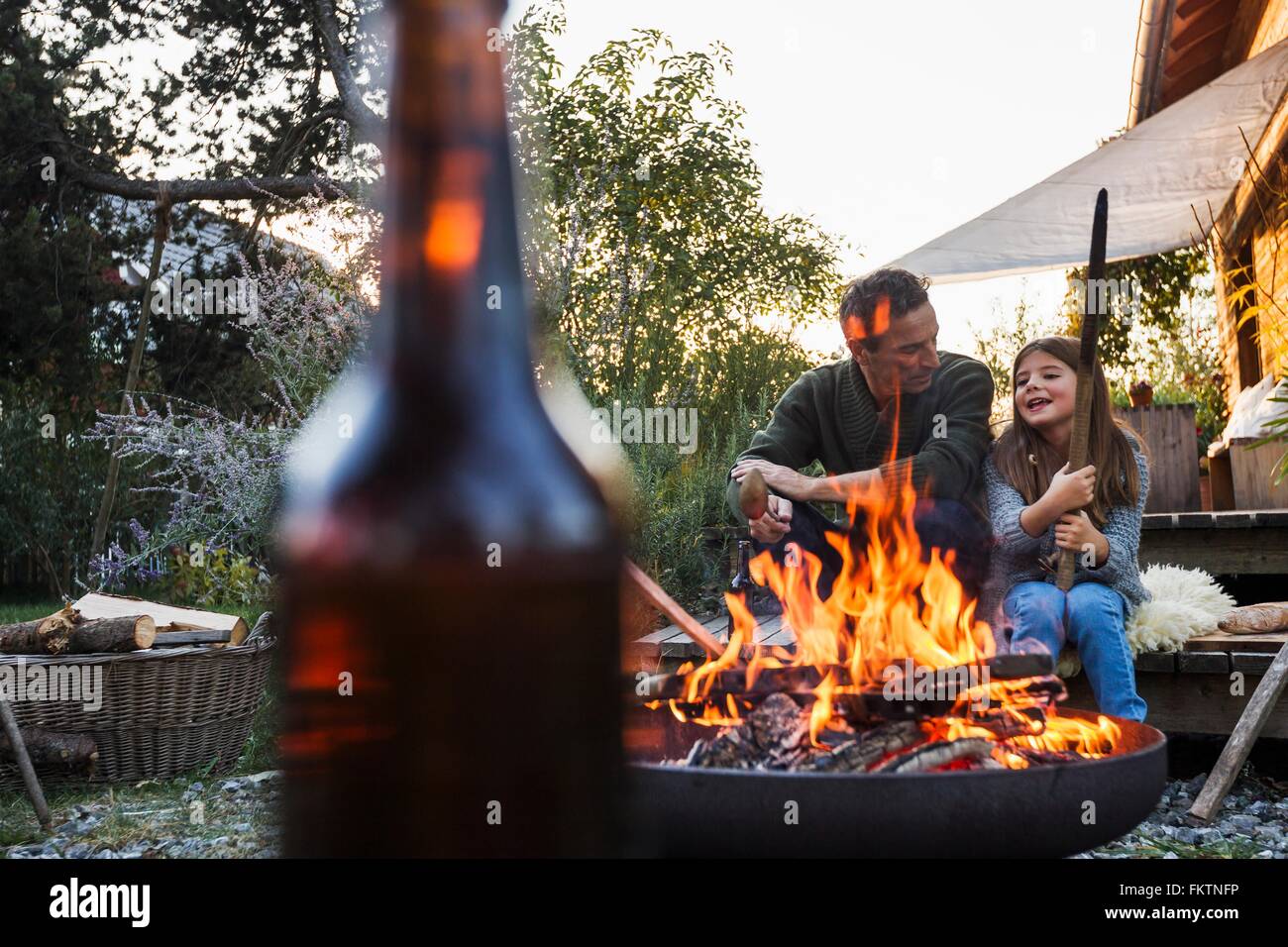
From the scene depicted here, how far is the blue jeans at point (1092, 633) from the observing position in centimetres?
322

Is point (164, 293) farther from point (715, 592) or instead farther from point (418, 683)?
point (418, 683)

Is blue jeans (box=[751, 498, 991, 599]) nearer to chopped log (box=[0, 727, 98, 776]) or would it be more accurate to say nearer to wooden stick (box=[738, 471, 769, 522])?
wooden stick (box=[738, 471, 769, 522])

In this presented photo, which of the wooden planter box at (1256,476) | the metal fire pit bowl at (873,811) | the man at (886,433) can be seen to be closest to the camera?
the metal fire pit bowl at (873,811)

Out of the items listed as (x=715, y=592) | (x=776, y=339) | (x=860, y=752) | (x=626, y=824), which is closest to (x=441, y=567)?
(x=626, y=824)

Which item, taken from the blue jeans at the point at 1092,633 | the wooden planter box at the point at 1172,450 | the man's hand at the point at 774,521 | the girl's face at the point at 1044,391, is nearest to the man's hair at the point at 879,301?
the girl's face at the point at 1044,391

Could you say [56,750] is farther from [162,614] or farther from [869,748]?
[869,748]

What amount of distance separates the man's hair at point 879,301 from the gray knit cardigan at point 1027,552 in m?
0.65

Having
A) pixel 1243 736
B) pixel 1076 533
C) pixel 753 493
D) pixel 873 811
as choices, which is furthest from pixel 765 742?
pixel 1243 736

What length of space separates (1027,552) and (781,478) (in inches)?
33.2

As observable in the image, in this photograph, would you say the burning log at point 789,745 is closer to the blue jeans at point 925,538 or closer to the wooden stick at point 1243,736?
the blue jeans at point 925,538

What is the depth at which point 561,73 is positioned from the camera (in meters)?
12.3

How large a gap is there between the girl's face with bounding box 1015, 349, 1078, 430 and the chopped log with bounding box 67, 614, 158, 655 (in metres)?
3.29

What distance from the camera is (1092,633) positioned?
325 centimetres
